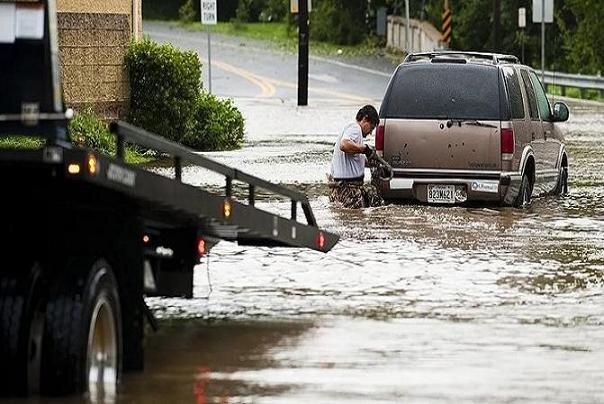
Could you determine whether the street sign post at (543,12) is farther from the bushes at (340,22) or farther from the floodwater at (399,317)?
the floodwater at (399,317)

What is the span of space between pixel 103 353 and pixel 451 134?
11.6 metres

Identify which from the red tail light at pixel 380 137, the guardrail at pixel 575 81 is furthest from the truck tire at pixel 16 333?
the guardrail at pixel 575 81

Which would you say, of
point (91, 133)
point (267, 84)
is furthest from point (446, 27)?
point (91, 133)

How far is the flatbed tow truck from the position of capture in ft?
26.6

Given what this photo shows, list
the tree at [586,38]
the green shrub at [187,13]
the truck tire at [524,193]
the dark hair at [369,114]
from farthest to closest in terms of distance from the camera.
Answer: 1. the green shrub at [187,13]
2. the tree at [586,38]
3. the truck tire at [524,193]
4. the dark hair at [369,114]

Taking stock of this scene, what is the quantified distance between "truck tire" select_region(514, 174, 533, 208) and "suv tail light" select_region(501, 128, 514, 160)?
0.61 metres

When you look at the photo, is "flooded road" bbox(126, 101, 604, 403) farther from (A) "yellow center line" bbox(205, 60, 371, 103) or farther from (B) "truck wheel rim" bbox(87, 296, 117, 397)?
(A) "yellow center line" bbox(205, 60, 371, 103)

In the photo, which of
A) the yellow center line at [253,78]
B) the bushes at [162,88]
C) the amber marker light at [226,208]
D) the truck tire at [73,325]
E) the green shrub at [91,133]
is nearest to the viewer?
the truck tire at [73,325]

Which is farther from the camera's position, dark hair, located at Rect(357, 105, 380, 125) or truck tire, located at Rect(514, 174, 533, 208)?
truck tire, located at Rect(514, 174, 533, 208)

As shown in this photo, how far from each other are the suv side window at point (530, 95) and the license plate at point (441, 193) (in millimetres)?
1660

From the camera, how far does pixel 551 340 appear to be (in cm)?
1121

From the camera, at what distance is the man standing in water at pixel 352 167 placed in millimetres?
19672

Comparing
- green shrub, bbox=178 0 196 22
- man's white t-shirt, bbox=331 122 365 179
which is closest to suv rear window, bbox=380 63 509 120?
man's white t-shirt, bbox=331 122 365 179

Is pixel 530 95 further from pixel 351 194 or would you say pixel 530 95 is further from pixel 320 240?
pixel 320 240
